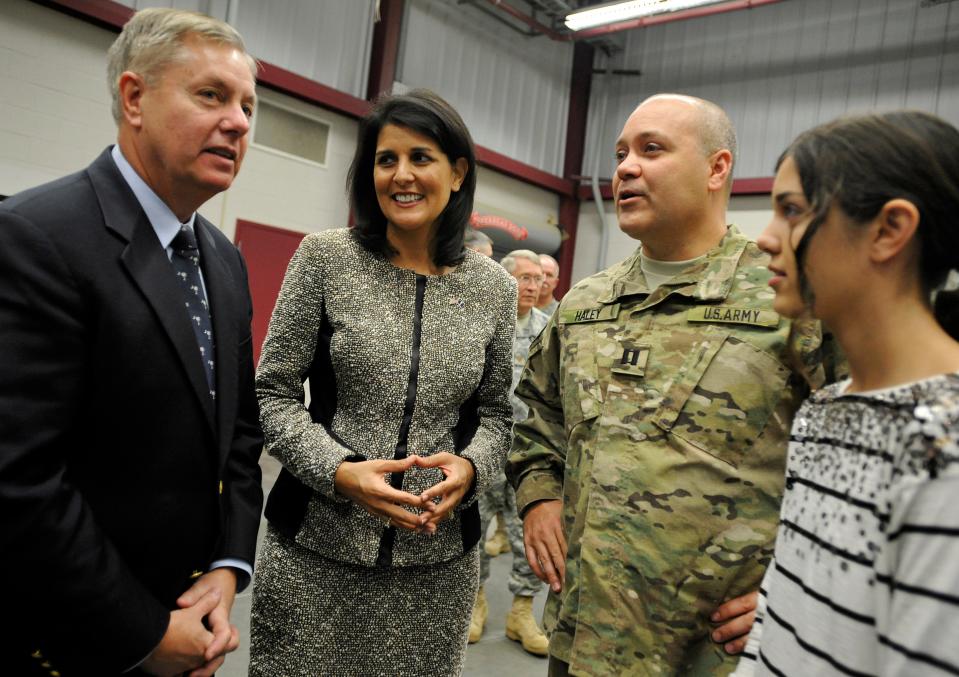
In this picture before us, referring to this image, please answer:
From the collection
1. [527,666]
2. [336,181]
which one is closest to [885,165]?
[527,666]

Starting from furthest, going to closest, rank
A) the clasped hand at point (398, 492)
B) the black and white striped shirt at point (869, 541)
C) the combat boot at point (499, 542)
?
1. the combat boot at point (499, 542)
2. the clasped hand at point (398, 492)
3. the black and white striped shirt at point (869, 541)

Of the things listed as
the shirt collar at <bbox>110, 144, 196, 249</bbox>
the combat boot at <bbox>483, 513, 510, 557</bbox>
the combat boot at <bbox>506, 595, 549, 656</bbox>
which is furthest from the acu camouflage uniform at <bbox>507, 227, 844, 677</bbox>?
the combat boot at <bbox>483, 513, 510, 557</bbox>

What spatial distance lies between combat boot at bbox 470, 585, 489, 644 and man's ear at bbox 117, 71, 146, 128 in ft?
8.60

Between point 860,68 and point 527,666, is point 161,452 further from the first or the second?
point 860,68

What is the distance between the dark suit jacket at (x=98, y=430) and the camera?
96 cm

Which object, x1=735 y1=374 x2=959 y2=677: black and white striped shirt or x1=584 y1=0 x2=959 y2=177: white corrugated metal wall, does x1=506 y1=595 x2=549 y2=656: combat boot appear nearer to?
x1=735 y1=374 x2=959 y2=677: black and white striped shirt

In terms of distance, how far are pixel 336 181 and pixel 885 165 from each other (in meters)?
6.85

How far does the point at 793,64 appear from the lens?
27.0 ft

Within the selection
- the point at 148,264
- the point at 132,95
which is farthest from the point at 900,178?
the point at 132,95

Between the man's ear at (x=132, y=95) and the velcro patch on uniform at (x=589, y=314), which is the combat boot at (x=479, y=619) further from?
the man's ear at (x=132, y=95)

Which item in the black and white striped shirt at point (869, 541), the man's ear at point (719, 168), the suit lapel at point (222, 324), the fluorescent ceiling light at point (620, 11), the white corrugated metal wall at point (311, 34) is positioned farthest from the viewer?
the fluorescent ceiling light at point (620, 11)

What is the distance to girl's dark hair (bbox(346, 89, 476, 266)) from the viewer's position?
155cm

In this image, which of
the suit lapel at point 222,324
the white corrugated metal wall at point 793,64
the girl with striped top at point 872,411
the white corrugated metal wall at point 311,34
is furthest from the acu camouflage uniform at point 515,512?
the white corrugated metal wall at point 793,64

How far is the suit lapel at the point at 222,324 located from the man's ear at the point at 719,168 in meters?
1.04
